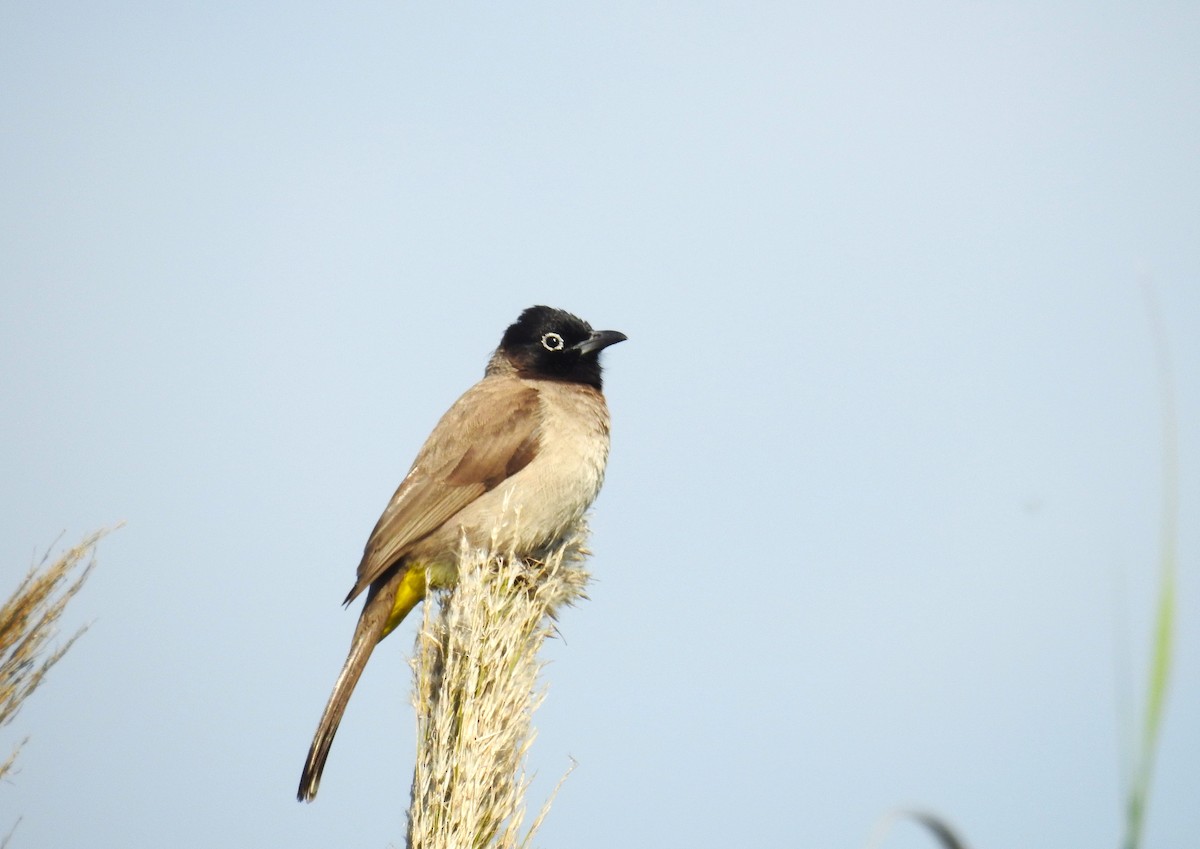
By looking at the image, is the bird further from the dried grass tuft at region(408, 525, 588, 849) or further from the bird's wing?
the dried grass tuft at region(408, 525, 588, 849)

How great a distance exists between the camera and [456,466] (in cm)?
520

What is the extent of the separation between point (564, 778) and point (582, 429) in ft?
8.96

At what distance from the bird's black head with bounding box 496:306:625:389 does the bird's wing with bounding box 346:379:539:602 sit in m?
0.49

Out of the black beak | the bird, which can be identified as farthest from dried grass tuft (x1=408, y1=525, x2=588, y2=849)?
the black beak

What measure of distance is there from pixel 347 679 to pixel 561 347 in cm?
238

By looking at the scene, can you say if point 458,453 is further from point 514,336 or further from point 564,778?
point 564,778

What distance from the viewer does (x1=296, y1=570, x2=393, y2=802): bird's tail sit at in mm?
3791

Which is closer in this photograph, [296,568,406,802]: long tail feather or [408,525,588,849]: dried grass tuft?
[408,525,588,849]: dried grass tuft

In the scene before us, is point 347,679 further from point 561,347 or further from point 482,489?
point 561,347

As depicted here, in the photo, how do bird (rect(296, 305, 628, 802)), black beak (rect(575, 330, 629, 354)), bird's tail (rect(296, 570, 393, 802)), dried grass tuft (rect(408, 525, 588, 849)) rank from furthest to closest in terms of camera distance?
1. black beak (rect(575, 330, 629, 354))
2. bird (rect(296, 305, 628, 802))
3. bird's tail (rect(296, 570, 393, 802))
4. dried grass tuft (rect(408, 525, 588, 849))

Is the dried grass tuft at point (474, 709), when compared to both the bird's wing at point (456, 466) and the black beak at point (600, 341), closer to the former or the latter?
the bird's wing at point (456, 466)

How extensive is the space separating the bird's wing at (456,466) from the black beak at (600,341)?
1.70 feet

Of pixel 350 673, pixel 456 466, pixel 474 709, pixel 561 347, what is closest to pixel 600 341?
pixel 561 347

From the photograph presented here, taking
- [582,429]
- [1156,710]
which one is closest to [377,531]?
[582,429]
